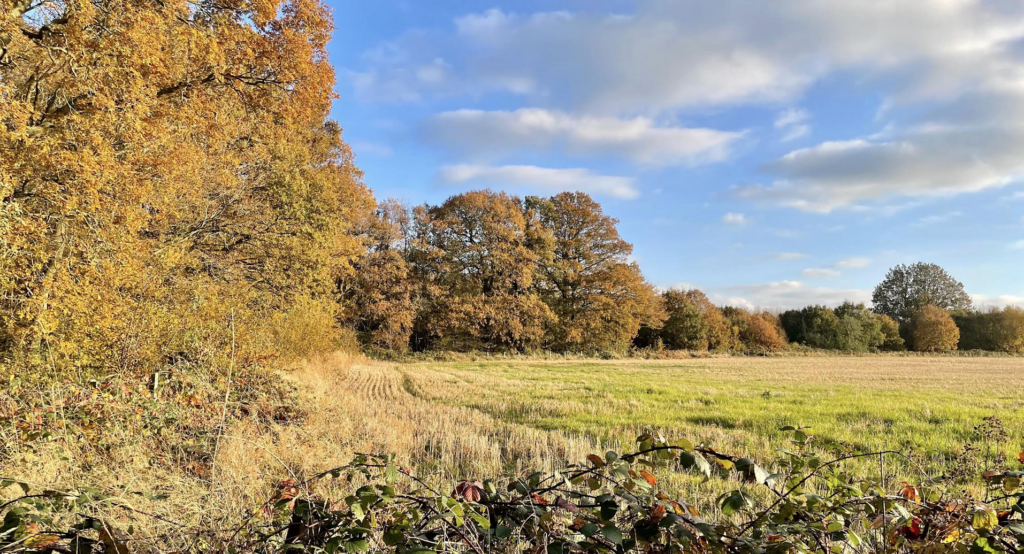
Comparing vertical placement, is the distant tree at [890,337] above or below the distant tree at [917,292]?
below

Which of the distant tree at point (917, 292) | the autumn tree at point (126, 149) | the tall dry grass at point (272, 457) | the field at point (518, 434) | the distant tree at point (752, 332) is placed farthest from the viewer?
the distant tree at point (917, 292)

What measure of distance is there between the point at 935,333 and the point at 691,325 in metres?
30.8

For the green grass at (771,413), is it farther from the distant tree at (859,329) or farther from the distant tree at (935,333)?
the distant tree at (935,333)

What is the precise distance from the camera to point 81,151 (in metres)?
7.23

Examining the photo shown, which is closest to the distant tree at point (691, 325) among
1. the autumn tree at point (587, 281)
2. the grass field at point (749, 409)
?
the autumn tree at point (587, 281)

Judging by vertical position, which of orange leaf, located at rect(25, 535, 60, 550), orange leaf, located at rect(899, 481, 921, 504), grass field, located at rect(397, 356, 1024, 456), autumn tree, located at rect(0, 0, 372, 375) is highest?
autumn tree, located at rect(0, 0, 372, 375)

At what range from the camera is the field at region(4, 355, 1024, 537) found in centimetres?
381

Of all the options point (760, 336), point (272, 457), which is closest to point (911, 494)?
point (272, 457)

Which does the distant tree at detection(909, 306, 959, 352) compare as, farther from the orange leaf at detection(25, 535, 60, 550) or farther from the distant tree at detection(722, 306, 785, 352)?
the orange leaf at detection(25, 535, 60, 550)

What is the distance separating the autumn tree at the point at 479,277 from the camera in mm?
35375

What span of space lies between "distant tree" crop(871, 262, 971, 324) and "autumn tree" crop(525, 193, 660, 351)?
49.5 m

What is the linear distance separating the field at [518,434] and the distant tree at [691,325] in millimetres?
28967

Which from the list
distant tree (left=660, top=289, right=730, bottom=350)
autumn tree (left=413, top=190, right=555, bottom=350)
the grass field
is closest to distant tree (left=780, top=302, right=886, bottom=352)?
distant tree (left=660, top=289, right=730, bottom=350)

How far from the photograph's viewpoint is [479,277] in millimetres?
36688
